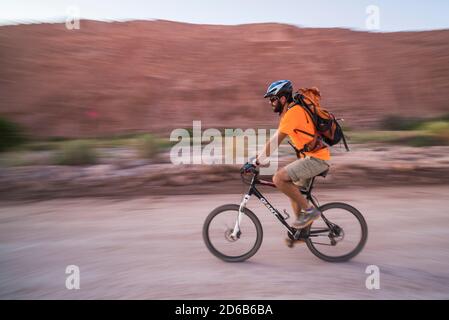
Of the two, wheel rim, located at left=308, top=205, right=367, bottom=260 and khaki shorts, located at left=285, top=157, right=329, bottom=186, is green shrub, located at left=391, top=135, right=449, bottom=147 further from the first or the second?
khaki shorts, located at left=285, top=157, right=329, bottom=186

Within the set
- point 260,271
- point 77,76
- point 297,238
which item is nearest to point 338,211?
point 297,238

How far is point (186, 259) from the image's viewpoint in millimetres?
5199

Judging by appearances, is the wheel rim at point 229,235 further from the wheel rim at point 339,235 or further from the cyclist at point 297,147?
the wheel rim at point 339,235

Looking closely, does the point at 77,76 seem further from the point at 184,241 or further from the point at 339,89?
the point at 184,241

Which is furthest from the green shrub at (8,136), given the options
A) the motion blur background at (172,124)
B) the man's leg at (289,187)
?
the man's leg at (289,187)

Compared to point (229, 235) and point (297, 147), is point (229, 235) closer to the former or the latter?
point (229, 235)

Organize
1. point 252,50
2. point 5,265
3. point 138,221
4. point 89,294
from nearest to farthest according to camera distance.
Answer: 1. point 89,294
2. point 5,265
3. point 138,221
4. point 252,50

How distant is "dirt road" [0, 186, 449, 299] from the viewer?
4.37 m

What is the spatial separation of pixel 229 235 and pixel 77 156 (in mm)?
6811

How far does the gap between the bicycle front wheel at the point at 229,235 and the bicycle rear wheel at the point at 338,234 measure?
22.6 inches

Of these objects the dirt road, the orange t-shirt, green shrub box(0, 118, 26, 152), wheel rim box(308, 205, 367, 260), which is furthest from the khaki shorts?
green shrub box(0, 118, 26, 152)

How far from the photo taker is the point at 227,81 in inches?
1332

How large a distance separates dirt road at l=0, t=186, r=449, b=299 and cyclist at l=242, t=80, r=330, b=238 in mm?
607

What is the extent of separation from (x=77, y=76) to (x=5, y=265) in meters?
30.5
